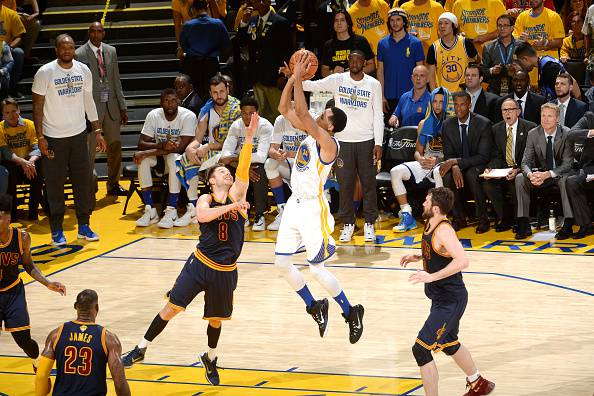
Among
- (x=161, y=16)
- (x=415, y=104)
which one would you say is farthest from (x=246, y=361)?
(x=161, y=16)

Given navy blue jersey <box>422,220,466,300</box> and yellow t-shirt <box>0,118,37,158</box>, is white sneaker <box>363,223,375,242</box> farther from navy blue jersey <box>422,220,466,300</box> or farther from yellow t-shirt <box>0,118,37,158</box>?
navy blue jersey <box>422,220,466,300</box>

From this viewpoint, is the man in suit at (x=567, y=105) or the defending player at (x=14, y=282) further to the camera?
the man in suit at (x=567, y=105)

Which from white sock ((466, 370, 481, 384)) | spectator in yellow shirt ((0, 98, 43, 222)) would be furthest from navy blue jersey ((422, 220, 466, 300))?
spectator in yellow shirt ((0, 98, 43, 222))

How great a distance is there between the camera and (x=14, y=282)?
805 cm

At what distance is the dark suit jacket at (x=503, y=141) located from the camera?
40.4 ft

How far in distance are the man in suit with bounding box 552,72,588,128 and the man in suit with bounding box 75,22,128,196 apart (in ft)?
19.1

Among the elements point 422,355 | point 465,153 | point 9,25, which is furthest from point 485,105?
point 9,25

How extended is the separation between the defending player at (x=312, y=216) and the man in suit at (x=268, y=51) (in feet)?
18.9

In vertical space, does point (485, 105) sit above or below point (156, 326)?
above

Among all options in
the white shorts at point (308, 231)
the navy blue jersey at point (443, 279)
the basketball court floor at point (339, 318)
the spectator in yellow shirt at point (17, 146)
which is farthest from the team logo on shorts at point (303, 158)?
the spectator in yellow shirt at point (17, 146)

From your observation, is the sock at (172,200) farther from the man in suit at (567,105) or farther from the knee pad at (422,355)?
the knee pad at (422,355)

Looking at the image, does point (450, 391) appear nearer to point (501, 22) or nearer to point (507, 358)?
point (507, 358)

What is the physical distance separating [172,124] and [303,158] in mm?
5126

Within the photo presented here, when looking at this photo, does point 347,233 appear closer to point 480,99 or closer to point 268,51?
point 480,99
